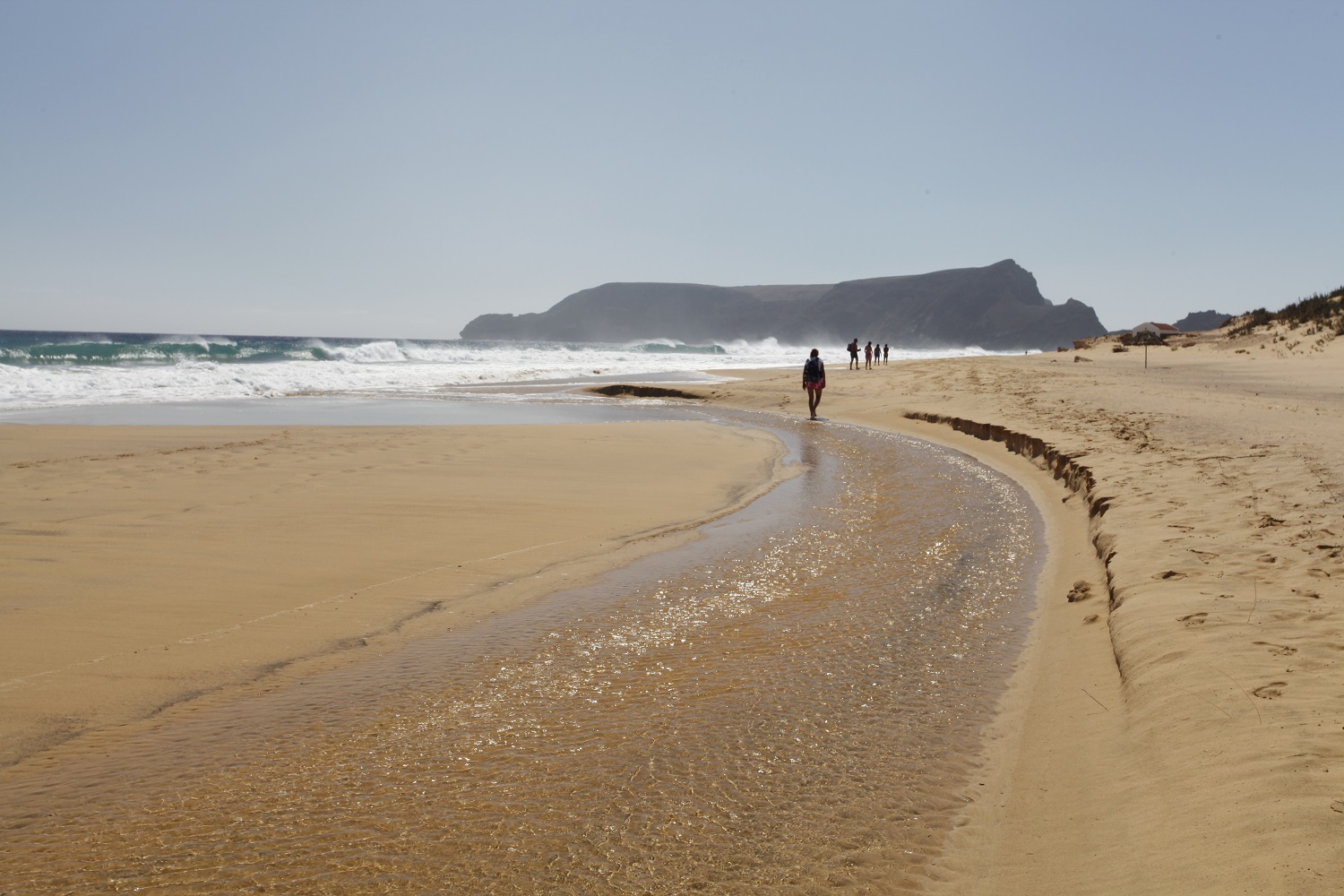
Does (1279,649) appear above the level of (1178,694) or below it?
above

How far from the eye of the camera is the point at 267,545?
7.25 metres

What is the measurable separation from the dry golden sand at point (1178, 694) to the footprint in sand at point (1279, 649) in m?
0.02

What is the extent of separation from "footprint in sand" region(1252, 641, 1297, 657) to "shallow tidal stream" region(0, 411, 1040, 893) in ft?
4.06

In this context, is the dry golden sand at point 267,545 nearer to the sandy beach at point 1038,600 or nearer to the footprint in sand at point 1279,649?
the sandy beach at point 1038,600

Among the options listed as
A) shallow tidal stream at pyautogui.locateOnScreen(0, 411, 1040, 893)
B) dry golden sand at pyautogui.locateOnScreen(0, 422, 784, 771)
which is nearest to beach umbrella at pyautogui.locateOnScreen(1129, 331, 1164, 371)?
dry golden sand at pyautogui.locateOnScreen(0, 422, 784, 771)

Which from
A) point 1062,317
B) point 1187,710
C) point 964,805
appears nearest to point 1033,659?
point 1187,710

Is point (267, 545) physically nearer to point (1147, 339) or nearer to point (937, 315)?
point (1147, 339)

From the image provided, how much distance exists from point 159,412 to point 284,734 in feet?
66.3

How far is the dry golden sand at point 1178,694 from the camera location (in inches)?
111

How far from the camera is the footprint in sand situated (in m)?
4.10

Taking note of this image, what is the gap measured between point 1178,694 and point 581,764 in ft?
8.88

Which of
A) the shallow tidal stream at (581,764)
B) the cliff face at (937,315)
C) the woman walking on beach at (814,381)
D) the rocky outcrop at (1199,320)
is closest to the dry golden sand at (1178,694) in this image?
the shallow tidal stream at (581,764)

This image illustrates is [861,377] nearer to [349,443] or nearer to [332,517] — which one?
[349,443]

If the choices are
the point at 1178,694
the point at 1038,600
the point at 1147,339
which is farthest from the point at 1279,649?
the point at 1147,339
